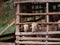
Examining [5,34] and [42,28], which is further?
[5,34]

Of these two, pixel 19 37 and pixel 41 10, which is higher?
pixel 41 10

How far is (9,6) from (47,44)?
365 cm

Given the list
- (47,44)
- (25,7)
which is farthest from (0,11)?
(47,44)

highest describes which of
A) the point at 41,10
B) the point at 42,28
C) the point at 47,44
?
the point at 41,10

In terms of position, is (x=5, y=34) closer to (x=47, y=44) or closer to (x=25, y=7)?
(x=25, y=7)

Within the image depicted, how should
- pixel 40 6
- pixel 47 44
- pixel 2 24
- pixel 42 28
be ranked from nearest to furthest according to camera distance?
pixel 47 44 → pixel 42 28 → pixel 40 6 → pixel 2 24

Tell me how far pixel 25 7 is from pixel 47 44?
194 centimetres

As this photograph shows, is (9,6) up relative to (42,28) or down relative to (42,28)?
up

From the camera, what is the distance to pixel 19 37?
6.83 metres

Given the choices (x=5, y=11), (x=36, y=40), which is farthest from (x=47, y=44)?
(x=5, y=11)

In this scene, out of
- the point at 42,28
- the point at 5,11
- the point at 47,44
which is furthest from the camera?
the point at 5,11

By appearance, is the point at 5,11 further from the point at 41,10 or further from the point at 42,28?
the point at 42,28

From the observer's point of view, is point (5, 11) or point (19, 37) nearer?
point (19, 37)

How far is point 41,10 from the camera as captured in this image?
8281 millimetres
